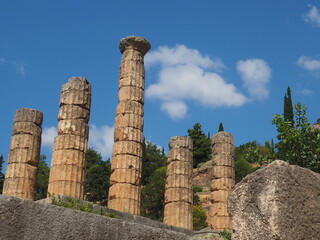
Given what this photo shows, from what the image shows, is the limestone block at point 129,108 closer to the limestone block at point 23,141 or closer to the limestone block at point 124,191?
the limestone block at point 124,191

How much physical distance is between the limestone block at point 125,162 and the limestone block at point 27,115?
3.53m

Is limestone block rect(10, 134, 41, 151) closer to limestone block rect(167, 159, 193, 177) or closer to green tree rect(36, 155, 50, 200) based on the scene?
limestone block rect(167, 159, 193, 177)

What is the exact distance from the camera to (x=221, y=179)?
67.9 ft

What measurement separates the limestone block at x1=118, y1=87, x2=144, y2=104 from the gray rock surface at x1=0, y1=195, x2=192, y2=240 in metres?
14.2

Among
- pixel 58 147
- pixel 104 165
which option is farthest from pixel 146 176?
pixel 58 147

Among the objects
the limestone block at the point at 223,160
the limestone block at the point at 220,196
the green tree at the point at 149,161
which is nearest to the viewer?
the limestone block at the point at 220,196

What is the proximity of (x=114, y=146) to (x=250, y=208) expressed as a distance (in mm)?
13536

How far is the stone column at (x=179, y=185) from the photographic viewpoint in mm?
18641

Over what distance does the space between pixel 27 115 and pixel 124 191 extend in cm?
482

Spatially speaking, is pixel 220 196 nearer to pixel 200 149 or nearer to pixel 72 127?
pixel 72 127

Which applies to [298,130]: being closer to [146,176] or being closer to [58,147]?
[58,147]

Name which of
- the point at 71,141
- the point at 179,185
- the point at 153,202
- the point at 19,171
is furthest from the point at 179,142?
the point at 153,202

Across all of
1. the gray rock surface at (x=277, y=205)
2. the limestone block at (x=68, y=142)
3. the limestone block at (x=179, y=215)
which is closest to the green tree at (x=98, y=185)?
the limestone block at (x=179, y=215)

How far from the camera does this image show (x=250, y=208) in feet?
13.6
